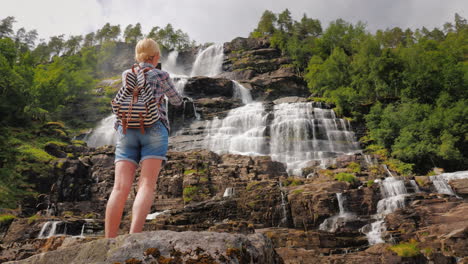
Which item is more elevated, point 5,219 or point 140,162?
point 140,162

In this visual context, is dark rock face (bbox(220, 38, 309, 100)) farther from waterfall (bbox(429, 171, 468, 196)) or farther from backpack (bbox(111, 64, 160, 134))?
backpack (bbox(111, 64, 160, 134))

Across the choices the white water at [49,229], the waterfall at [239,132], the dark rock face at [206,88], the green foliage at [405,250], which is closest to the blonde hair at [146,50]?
the green foliage at [405,250]

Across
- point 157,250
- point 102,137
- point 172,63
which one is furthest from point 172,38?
point 157,250

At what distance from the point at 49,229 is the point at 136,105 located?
13.9 metres

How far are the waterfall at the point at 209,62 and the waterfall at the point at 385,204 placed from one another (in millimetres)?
46103

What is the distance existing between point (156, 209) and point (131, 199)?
221cm

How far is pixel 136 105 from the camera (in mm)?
3090

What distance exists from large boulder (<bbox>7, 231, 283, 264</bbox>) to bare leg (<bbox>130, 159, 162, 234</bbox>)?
184 millimetres

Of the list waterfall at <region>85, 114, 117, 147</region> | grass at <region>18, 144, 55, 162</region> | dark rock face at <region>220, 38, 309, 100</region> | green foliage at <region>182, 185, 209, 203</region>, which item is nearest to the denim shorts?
green foliage at <region>182, 185, 209, 203</region>

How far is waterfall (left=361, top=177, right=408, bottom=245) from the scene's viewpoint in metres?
12.1

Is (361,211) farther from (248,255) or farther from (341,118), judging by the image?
(341,118)

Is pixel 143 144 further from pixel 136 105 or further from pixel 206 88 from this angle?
pixel 206 88

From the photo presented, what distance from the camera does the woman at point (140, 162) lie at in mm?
2857

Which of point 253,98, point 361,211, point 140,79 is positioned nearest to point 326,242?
point 361,211
